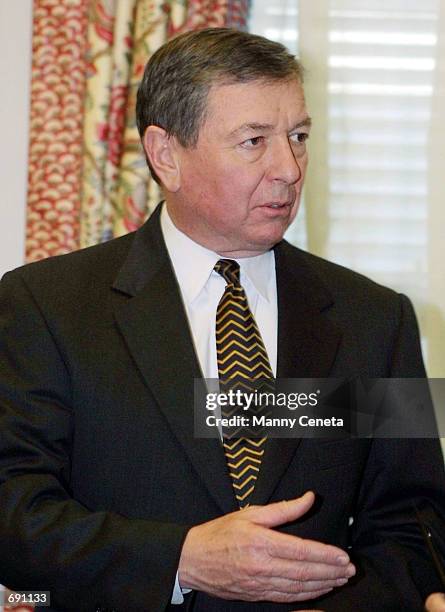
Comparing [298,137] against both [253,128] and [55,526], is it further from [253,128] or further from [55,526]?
[55,526]

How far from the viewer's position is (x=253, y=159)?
1.71 metres

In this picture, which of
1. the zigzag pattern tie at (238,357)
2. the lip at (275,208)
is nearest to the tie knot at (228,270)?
the zigzag pattern tie at (238,357)

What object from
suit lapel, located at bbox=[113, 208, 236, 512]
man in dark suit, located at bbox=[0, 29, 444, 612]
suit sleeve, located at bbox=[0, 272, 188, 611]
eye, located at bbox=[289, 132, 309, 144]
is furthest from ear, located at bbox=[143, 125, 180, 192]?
suit sleeve, located at bbox=[0, 272, 188, 611]

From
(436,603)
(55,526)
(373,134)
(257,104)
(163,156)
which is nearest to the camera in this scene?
(436,603)

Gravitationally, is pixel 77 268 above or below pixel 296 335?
above

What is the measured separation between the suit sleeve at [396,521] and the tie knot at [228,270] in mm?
308

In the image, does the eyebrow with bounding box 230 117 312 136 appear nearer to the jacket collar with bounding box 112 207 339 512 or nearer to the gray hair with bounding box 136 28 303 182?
the gray hair with bounding box 136 28 303 182

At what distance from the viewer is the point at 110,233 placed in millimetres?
2541

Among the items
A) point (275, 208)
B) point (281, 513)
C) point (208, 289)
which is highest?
point (275, 208)

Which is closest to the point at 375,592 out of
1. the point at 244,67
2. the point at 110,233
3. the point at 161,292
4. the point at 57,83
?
the point at 161,292

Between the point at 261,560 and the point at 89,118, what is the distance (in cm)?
145

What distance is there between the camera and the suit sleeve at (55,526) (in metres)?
1.47

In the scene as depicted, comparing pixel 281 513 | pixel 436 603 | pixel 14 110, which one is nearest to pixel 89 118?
pixel 14 110

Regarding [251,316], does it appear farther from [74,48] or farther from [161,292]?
[74,48]
